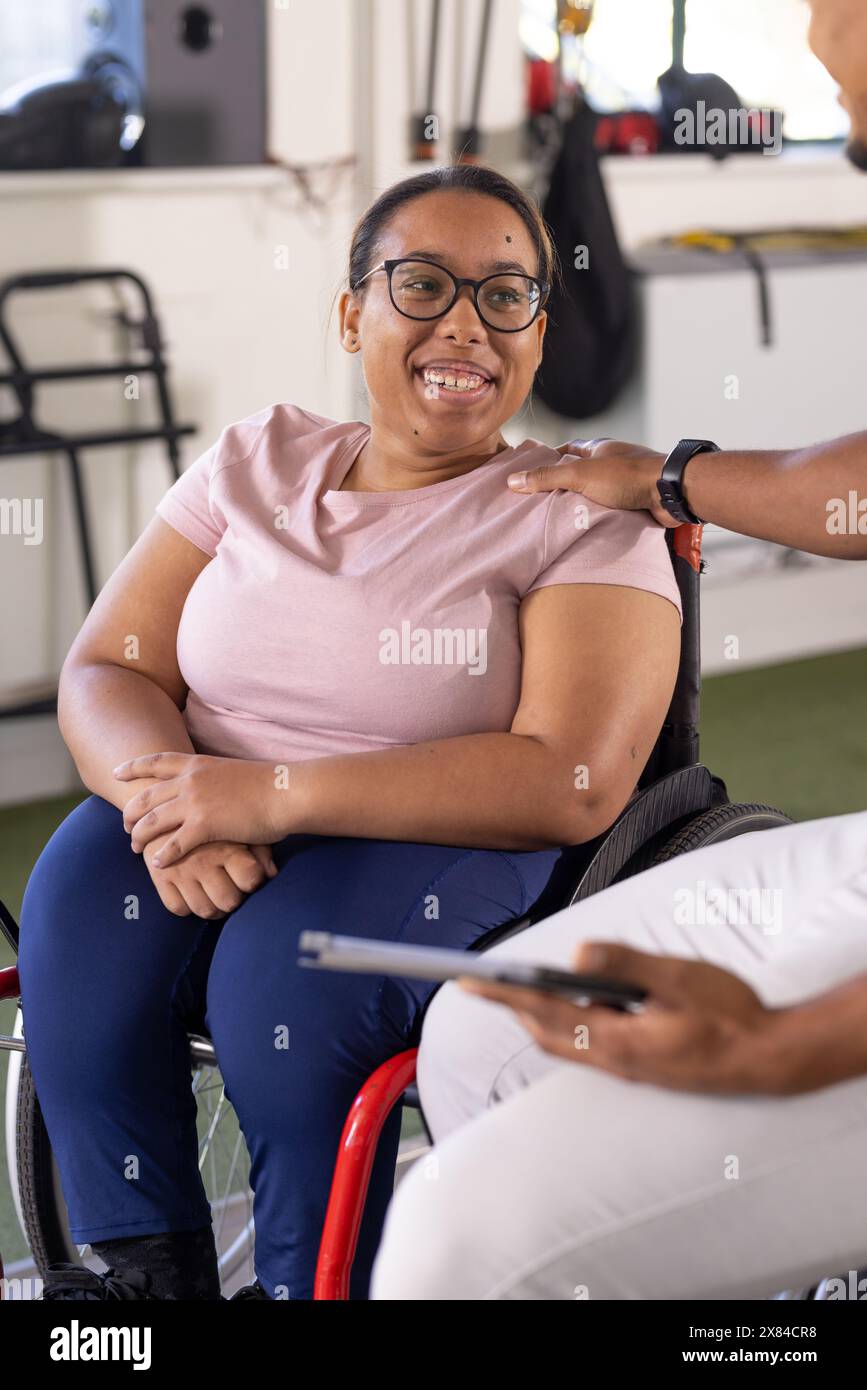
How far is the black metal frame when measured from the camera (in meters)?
3.06

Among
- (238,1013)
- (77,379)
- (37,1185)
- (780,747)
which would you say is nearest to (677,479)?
(238,1013)

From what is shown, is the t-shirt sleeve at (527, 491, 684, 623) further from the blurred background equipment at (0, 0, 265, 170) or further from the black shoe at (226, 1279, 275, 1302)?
the blurred background equipment at (0, 0, 265, 170)

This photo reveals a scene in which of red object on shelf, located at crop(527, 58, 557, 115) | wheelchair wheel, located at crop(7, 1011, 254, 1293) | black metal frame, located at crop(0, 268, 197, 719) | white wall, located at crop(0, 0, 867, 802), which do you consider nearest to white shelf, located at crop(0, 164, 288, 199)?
white wall, located at crop(0, 0, 867, 802)

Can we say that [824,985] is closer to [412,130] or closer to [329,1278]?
[329,1278]

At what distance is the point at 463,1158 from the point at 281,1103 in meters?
0.30

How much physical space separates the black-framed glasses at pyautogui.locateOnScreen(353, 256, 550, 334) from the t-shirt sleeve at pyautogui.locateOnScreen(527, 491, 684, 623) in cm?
20

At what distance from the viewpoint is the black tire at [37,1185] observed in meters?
1.58

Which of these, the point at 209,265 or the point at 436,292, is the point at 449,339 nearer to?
the point at 436,292

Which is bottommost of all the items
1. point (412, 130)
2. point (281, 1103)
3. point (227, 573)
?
point (281, 1103)

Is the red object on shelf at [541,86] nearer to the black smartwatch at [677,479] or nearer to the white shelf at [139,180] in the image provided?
the white shelf at [139,180]

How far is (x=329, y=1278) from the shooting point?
47.4 inches

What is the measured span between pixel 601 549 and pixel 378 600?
8.2 inches

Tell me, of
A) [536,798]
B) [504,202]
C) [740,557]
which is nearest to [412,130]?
[740,557]

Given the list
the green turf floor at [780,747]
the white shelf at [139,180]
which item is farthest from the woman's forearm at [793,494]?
the white shelf at [139,180]
